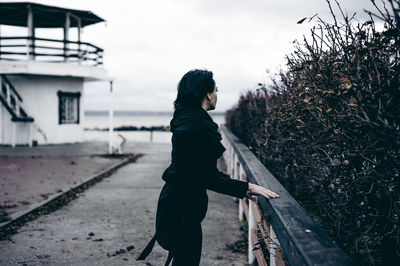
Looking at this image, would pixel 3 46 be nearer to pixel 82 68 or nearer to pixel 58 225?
pixel 82 68

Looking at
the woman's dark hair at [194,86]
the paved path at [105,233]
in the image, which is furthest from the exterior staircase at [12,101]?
the woman's dark hair at [194,86]

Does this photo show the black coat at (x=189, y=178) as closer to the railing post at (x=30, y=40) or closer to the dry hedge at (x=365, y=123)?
the dry hedge at (x=365, y=123)

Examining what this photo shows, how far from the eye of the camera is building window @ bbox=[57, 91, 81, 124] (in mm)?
22812

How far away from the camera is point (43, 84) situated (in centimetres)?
2209

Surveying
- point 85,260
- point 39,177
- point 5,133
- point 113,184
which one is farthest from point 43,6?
point 85,260

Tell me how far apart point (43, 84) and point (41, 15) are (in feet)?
13.9

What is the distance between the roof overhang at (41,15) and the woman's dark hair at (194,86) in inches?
821

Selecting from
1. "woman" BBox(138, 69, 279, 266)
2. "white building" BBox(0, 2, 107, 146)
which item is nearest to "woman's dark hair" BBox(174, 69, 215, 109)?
"woman" BBox(138, 69, 279, 266)

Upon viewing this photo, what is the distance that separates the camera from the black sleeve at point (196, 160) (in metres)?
2.67

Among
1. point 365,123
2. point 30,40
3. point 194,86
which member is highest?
point 30,40

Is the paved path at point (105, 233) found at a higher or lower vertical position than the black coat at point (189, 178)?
lower

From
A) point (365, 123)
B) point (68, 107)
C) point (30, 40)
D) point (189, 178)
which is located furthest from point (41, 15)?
point (365, 123)

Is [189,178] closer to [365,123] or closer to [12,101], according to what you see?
[365,123]

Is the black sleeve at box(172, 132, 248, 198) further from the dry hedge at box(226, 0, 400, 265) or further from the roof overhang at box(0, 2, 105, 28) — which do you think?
the roof overhang at box(0, 2, 105, 28)
